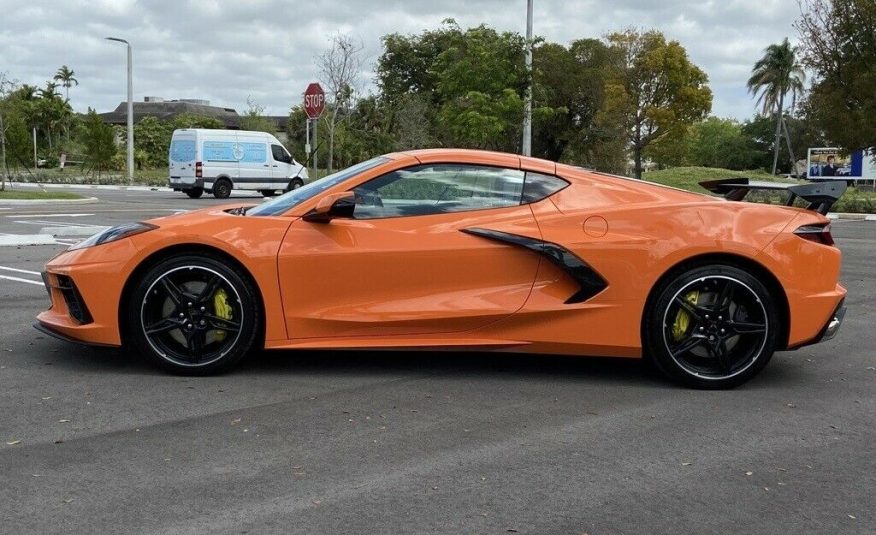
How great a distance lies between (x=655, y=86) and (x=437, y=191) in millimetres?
50294

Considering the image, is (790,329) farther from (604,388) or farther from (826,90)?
(826,90)

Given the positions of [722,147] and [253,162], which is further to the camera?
[722,147]

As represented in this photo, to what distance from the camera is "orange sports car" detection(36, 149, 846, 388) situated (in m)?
4.96

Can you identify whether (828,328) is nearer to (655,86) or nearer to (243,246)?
(243,246)

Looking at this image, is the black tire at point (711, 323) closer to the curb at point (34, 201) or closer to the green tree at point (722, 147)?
the curb at point (34, 201)

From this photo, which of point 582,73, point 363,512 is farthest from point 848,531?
point 582,73

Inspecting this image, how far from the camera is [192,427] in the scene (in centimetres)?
410

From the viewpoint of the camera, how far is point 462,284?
500 cm

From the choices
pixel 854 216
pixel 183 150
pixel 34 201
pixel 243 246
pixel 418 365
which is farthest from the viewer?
pixel 183 150

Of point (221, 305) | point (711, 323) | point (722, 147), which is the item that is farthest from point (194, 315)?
point (722, 147)

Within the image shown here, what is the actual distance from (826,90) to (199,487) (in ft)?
103

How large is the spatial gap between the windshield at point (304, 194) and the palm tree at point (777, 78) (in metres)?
80.9

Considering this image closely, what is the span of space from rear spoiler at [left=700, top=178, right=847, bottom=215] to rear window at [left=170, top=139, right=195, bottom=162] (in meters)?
24.3

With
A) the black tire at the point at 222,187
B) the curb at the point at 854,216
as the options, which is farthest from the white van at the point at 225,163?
the curb at the point at 854,216
